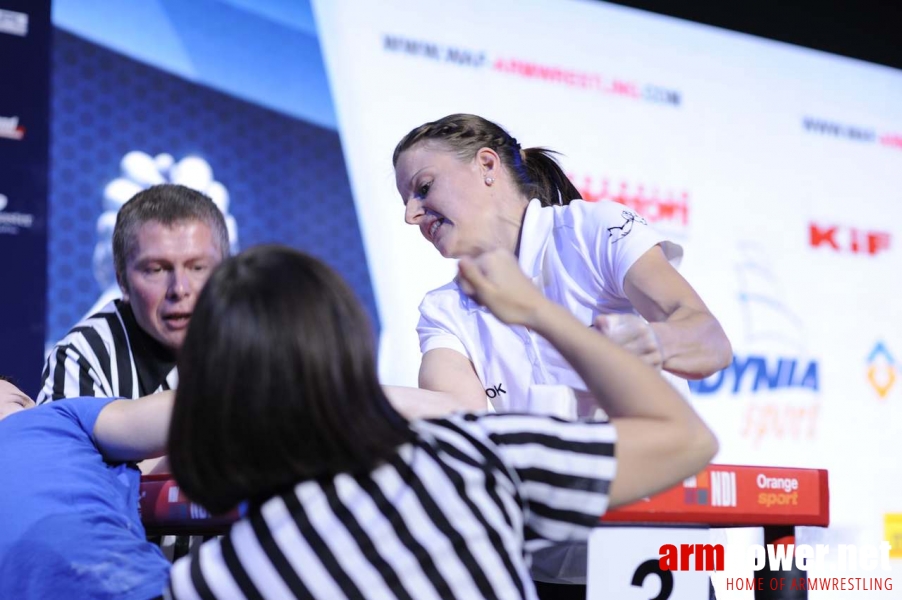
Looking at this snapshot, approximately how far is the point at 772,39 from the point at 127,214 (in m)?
2.78

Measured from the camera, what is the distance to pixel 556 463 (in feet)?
2.32

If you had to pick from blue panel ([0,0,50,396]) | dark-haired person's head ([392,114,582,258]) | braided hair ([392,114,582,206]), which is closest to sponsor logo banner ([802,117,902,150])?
braided hair ([392,114,582,206])

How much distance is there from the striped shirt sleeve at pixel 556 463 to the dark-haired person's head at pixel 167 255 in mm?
1120

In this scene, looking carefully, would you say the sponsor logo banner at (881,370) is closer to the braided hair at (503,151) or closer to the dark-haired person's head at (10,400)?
the braided hair at (503,151)

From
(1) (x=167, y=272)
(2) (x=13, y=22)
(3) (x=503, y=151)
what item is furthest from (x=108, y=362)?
(2) (x=13, y=22)

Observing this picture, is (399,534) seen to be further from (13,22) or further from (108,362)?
(13,22)

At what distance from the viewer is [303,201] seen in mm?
2848

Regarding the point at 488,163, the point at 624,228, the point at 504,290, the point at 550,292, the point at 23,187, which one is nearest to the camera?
the point at 504,290

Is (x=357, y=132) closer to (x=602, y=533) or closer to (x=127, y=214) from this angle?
(x=127, y=214)

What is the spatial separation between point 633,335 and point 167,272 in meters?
1.00

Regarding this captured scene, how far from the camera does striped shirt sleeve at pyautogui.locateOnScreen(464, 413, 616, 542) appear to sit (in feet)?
2.31

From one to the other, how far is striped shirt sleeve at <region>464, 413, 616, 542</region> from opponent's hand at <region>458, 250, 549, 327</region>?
86 mm

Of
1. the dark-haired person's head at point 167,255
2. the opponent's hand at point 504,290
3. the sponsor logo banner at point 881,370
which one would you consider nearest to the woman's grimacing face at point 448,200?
the dark-haired person's head at point 167,255

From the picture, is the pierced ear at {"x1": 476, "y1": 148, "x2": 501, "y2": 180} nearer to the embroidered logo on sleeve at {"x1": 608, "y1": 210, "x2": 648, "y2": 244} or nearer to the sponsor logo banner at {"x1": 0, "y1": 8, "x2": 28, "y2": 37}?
the embroidered logo on sleeve at {"x1": 608, "y1": 210, "x2": 648, "y2": 244}
